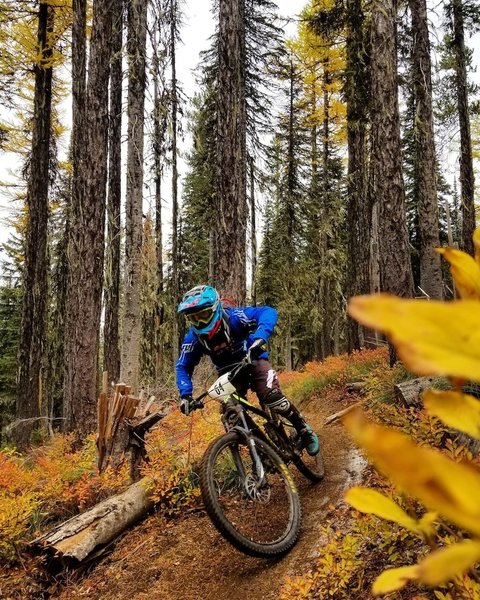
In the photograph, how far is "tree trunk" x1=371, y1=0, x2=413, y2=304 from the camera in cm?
739

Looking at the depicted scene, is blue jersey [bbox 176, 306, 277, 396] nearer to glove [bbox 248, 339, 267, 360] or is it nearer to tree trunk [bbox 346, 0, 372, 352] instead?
glove [bbox 248, 339, 267, 360]

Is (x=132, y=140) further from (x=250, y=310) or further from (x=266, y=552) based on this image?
(x=266, y=552)

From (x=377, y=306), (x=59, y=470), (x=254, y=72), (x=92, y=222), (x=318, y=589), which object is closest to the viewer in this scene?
(x=377, y=306)

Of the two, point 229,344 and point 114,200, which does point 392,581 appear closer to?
point 229,344

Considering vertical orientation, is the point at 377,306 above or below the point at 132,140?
below

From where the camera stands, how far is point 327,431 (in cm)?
707

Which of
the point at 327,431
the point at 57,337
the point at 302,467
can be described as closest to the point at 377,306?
the point at 302,467

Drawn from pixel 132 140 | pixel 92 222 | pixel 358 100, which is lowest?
pixel 92 222

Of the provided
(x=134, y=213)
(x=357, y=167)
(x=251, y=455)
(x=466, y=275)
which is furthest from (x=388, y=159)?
(x=466, y=275)

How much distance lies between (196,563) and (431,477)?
168 inches

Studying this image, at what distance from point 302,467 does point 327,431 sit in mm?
2437

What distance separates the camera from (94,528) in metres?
4.32

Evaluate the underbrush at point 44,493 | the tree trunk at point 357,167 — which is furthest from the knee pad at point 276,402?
the tree trunk at point 357,167

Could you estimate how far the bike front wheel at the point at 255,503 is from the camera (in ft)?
11.4
